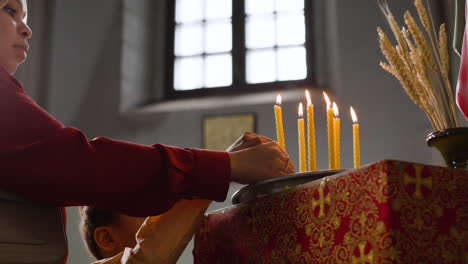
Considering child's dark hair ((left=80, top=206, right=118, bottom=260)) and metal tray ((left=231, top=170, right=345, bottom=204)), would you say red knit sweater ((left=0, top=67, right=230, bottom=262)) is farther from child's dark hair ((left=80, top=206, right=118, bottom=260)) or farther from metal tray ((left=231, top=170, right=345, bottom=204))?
A: child's dark hair ((left=80, top=206, right=118, bottom=260))

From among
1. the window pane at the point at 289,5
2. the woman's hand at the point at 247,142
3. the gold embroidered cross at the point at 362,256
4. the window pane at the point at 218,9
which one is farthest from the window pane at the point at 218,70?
the gold embroidered cross at the point at 362,256

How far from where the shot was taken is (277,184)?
1.04 meters

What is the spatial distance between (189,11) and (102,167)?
5100 millimetres

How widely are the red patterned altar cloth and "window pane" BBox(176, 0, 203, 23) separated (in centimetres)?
518

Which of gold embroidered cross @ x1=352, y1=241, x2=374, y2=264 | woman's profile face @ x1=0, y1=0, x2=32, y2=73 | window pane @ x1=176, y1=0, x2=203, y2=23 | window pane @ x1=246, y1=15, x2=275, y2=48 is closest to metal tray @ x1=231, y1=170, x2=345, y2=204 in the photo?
gold embroidered cross @ x1=352, y1=241, x2=374, y2=264

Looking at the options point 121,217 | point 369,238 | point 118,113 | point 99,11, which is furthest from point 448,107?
point 99,11

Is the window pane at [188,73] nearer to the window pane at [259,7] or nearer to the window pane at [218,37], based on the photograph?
the window pane at [218,37]

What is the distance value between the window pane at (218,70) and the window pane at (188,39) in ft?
0.61

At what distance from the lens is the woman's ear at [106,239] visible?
1702 millimetres

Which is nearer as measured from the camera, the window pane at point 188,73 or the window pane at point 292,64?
the window pane at point 292,64

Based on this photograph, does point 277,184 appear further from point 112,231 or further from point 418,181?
point 112,231

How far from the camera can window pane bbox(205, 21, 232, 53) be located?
5.76m

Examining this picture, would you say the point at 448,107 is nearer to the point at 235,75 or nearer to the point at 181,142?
the point at 181,142

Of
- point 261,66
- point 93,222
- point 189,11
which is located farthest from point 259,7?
point 93,222
